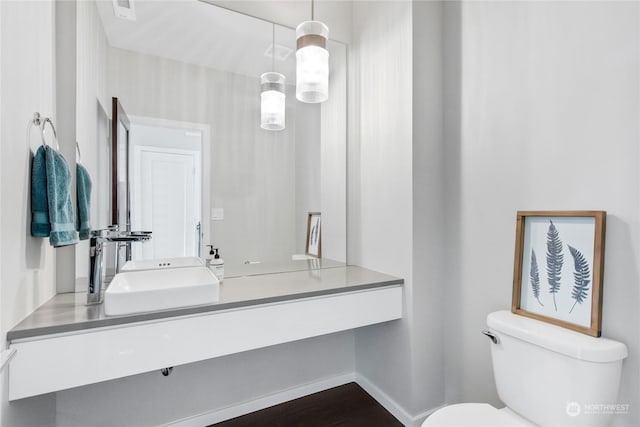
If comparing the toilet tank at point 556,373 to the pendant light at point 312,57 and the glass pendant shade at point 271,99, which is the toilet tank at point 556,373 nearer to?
the pendant light at point 312,57

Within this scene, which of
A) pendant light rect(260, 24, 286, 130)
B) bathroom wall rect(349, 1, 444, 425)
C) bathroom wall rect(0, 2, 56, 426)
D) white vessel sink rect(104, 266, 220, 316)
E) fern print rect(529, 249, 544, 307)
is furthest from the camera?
pendant light rect(260, 24, 286, 130)

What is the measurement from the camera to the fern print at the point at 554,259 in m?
1.28

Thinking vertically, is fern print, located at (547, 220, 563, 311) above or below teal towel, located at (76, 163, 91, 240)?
below

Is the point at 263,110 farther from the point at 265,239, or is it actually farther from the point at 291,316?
the point at 291,316

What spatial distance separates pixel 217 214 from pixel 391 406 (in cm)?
151

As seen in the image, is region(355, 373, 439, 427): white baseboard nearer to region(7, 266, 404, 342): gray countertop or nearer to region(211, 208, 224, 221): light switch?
region(7, 266, 404, 342): gray countertop

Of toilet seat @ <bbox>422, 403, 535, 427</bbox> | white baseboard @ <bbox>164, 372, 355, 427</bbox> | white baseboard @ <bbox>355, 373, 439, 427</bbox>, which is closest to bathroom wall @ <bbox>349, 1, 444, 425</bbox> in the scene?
white baseboard @ <bbox>355, 373, 439, 427</bbox>

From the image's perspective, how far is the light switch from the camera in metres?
1.86

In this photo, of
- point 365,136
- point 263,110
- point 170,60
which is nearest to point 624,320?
point 365,136

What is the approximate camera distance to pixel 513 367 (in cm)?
127

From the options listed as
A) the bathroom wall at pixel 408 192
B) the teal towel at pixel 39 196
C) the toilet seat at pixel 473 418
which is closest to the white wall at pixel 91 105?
the teal towel at pixel 39 196

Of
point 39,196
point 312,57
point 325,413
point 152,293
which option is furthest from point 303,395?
point 312,57

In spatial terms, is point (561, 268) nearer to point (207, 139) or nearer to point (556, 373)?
point (556, 373)

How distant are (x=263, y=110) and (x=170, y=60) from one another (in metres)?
0.55
